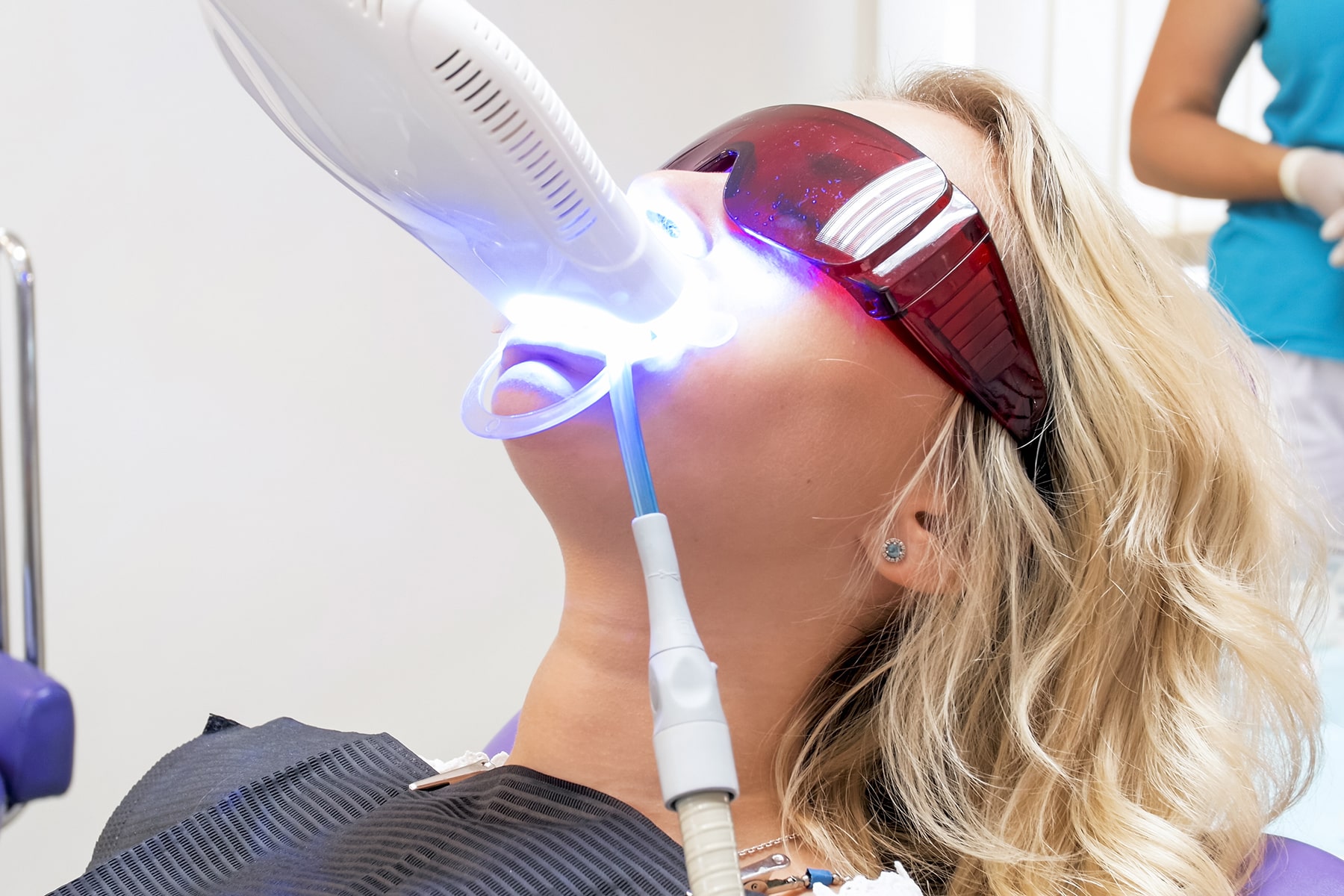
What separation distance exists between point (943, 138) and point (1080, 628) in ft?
1.41

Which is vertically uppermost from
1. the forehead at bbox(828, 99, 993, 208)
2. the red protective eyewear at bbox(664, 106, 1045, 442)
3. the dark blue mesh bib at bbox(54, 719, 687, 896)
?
the forehead at bbox(828, 99, 993, 208)

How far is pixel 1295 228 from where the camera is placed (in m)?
1.39

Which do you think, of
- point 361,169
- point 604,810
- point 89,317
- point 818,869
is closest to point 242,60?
point 361,169

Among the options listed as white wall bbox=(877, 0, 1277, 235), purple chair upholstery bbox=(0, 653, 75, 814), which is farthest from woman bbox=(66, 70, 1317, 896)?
white wall bbox=(877, 0, 1277, 235)

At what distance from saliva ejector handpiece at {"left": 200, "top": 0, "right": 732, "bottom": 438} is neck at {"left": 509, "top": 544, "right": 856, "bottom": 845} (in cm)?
17

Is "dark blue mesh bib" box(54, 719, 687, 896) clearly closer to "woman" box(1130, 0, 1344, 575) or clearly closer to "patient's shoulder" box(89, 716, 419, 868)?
"patient's shoulder" box(89, 716, 419, 868)

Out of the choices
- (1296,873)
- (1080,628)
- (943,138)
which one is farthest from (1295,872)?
(943,138)

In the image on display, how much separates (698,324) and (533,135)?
0.21 metres

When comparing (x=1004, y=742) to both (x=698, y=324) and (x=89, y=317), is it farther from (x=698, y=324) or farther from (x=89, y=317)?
(x=89, y=317)

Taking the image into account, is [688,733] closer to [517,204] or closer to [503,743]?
[517,204]

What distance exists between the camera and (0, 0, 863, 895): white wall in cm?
170

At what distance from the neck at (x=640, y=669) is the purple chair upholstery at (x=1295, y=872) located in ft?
1.26

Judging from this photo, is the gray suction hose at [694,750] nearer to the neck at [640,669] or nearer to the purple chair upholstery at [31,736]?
the neck at [640,669]

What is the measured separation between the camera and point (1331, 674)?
135 centimetres
